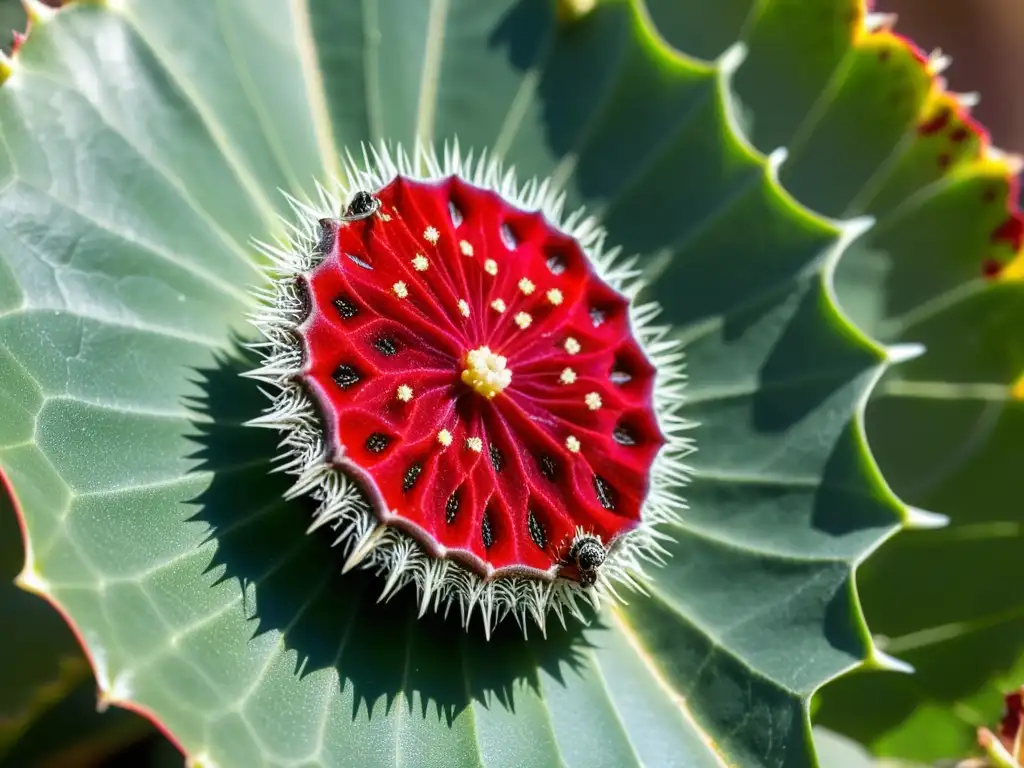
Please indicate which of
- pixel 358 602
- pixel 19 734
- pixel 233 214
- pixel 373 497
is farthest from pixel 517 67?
pixel 19 734

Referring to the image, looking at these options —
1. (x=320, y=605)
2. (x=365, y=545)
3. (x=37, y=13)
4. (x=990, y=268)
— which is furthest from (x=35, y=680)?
(x=990, y=268)

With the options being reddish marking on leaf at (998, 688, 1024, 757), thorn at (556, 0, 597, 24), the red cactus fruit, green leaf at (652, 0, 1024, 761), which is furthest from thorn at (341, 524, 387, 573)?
reddish marking on leaf at (998, 688, 1024, 757)

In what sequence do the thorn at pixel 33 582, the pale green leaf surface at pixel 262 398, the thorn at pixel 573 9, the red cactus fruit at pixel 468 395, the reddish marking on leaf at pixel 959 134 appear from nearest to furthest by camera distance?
the thorn at pixel 33 582, the pale green leaf surface at pixel 262 398, the red cactus fruit at pixel 468 395, the thorn at pixel 573 9, the reddish marking on leaf at pixel 959 134

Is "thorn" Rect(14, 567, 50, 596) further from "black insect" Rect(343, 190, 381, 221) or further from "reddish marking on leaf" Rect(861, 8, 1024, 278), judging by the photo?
"reddish marking on leaf" Rect(861, 8, 1024, 278)

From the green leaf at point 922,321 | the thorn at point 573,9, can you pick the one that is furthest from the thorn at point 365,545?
the green leaf at point 922,321

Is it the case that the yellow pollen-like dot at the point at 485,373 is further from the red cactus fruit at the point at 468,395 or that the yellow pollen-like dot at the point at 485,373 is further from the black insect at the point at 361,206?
the black insect at the point at 361,206
